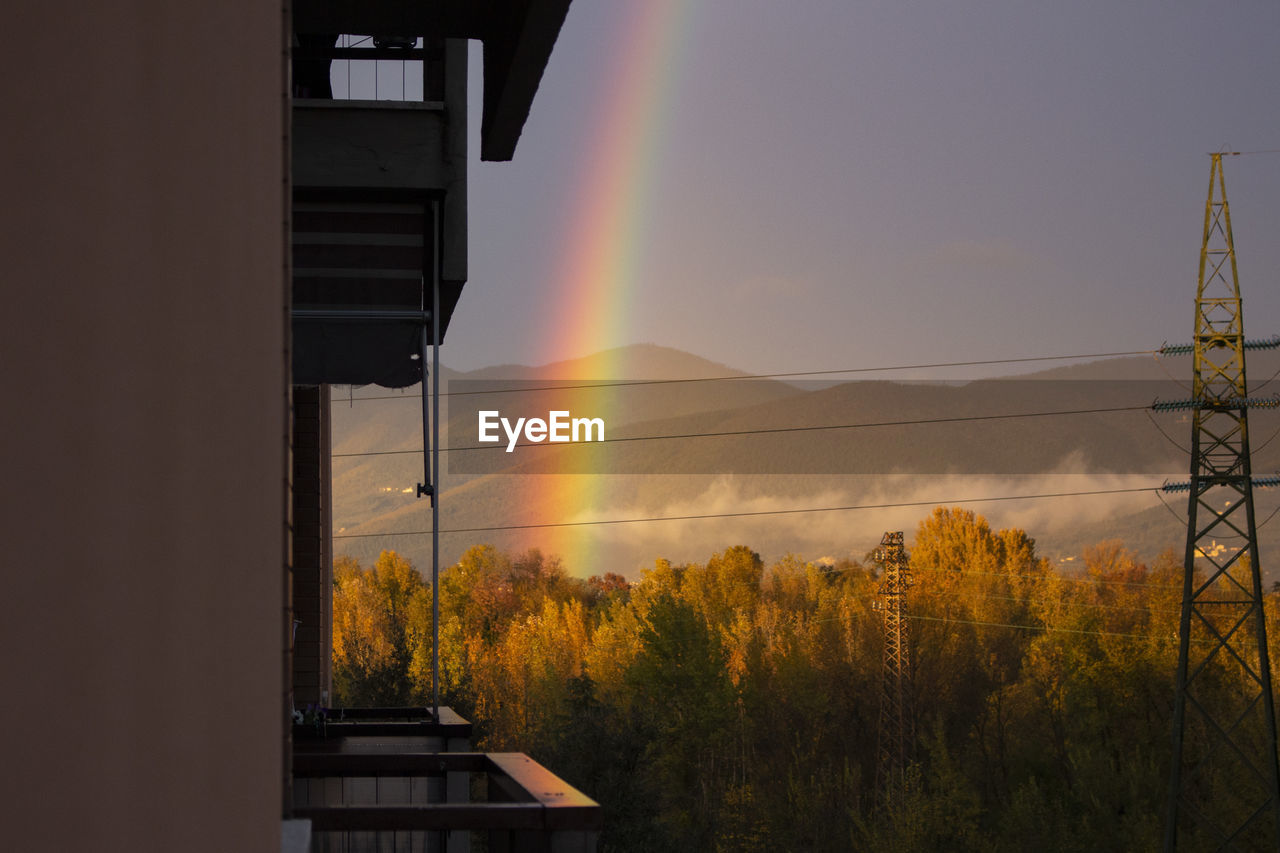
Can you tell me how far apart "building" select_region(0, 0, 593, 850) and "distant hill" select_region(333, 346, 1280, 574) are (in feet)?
174

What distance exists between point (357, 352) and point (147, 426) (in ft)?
13.2

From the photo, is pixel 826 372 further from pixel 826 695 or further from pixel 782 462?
pixel 826 695

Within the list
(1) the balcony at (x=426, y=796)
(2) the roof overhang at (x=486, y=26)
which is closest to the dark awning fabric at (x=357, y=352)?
(1) the balcony at (x=426, y=796)

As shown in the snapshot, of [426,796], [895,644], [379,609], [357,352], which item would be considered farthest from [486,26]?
[379,609]

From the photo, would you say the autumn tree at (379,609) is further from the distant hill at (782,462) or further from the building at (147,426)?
the building at (147,426)

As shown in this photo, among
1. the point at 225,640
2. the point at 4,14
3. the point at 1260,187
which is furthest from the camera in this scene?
the point at 1260,187

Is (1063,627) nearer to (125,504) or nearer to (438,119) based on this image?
(438,119)

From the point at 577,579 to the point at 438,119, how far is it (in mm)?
58004

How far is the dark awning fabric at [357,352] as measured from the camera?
4.55 m

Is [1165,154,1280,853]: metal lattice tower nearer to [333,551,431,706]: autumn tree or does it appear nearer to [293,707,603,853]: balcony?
[293,707,603,853]: balcony

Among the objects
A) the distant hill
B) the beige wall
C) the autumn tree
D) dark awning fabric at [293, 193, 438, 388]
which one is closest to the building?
the beige wall

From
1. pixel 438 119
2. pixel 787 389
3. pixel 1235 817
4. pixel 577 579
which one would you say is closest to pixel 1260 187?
pixel 787 389

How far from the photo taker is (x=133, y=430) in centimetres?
75

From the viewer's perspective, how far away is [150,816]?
78cm
